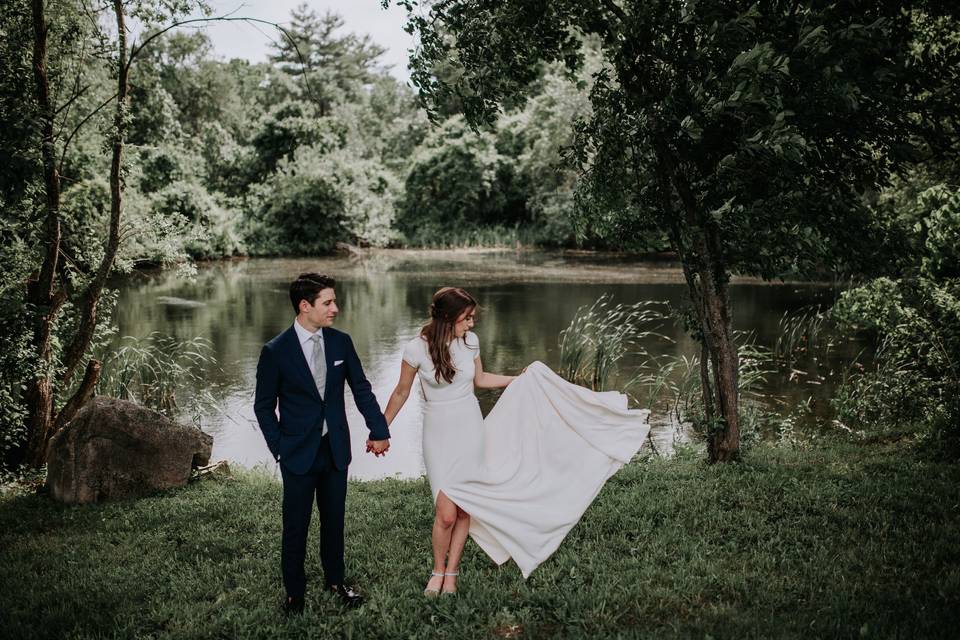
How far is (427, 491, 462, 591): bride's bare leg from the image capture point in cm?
445

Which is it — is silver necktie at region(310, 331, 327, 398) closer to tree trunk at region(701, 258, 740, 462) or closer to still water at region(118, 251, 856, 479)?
tree trunk at region(701, 258, 740, 462)

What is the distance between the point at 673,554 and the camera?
5012mm

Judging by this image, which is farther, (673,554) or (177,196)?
(177,196)

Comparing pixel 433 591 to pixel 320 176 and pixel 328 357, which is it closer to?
pixel 328 357

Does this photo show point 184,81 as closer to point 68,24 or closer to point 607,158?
point 68,24

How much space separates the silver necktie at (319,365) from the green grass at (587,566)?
1.29 meters

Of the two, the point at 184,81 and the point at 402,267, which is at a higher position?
the point at 184,81

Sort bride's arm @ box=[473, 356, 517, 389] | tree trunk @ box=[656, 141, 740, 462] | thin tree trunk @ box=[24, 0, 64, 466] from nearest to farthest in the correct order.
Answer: bride's arm @ box=[473, 356, 517, 389]
tree trunk @ box=[656, 141, 740, 462]
thin tree trunk @ box=[24, 0, 64, 466]

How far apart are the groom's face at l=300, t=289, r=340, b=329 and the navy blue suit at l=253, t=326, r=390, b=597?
0.29 ft

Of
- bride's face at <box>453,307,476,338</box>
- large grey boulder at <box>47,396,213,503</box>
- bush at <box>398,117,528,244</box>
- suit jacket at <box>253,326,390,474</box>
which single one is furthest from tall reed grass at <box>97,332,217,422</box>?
bush at <box>398,117,528,244</box>

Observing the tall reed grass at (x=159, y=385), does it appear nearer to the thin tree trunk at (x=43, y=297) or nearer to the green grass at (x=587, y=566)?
the thin tree trunk at (x=43, y=297)

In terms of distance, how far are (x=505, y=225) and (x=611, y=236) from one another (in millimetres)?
43077

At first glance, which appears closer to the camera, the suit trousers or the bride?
the suit trousers

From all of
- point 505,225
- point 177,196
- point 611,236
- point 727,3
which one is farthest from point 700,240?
point 505,225
